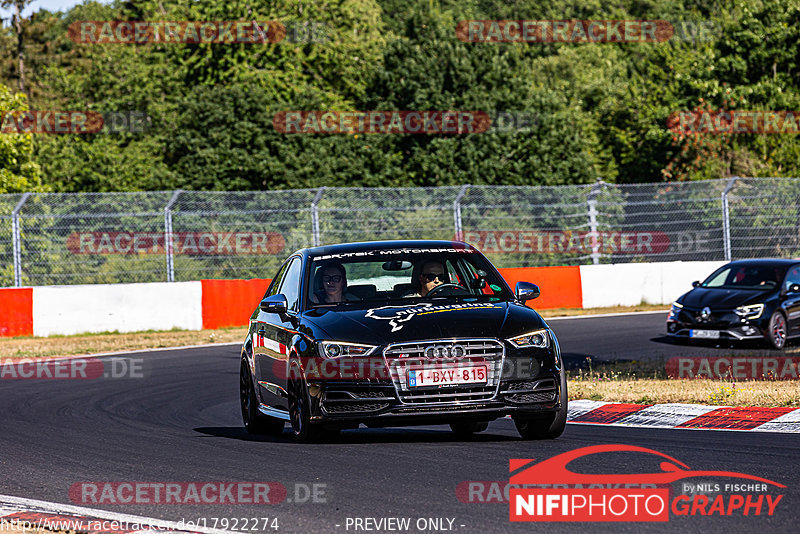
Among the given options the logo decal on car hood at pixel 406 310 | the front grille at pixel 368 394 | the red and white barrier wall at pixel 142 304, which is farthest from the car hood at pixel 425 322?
the red and white barrier wall at pixel 142 304

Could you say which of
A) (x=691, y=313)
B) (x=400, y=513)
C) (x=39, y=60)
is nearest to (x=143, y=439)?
(x=400, y=513)

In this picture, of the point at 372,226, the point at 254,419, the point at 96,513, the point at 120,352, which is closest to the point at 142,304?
the point at 120,352

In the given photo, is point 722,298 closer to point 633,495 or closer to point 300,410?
point 300,410

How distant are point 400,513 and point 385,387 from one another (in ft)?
6.70

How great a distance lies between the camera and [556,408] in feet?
27.4

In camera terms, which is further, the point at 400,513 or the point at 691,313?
the point at 691,313

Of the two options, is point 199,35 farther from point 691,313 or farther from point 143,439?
point 143,439

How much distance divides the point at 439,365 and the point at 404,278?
149 cm

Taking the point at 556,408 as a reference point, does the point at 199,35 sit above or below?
above

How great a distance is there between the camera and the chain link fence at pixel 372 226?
899 inches

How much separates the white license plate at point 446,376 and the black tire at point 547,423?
55 centimetres

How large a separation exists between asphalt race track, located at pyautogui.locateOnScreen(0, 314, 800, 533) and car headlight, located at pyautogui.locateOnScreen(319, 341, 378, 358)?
68 centimetres

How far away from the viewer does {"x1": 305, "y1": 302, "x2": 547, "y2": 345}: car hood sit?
320 inches

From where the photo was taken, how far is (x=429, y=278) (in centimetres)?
Answer: 931
